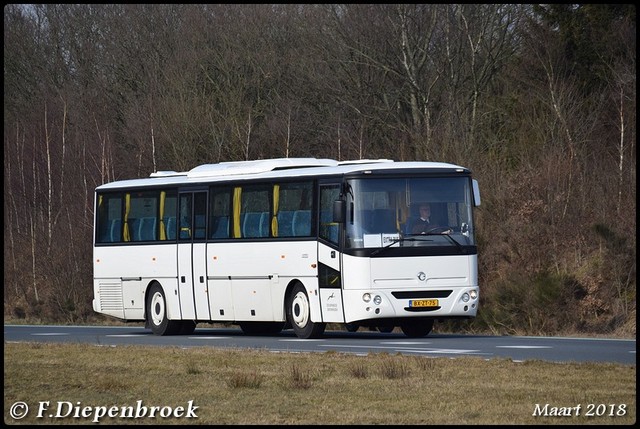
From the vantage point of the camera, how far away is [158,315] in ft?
105

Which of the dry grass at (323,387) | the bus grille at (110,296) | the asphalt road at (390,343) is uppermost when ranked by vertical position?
the bus grille at (110,296)

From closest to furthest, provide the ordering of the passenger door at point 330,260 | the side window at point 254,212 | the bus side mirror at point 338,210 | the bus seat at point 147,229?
1. the bus side mirror at point 338,210
2. the passenger door at point 330,260
3. the side window at point 254,212
4. the bus seat at point 147,229

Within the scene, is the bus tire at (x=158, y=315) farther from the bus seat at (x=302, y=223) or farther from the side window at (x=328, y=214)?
the side window at (x=328, y=214)

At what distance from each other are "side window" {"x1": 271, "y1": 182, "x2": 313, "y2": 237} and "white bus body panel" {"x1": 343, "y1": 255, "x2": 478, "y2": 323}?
161 centimetres

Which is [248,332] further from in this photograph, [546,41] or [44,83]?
[44,83]

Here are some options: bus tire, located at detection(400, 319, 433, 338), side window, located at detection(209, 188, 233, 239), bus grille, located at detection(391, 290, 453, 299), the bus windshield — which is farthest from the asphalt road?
side window, located at detection(209, 188, 233, 239)

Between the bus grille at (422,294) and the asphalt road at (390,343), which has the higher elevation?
the bus grille at (422,294)

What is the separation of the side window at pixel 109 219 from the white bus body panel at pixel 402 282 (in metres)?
7.85

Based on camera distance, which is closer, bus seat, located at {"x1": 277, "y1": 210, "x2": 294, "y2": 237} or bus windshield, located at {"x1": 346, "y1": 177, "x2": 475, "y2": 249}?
bus windshield, located at {"x1": 346, "y1": 177, "x2": 475, "y2": 249}

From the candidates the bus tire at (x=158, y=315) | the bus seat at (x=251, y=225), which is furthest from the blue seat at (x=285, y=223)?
the bus tire at (x=158, y=315)

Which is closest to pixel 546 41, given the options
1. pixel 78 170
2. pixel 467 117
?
pixel 467 117

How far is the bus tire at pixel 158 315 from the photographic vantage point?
31.6 meters

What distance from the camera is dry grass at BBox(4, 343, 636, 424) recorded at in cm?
1446

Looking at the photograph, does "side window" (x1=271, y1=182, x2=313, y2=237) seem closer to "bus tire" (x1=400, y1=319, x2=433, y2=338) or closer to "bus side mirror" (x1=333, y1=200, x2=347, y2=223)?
"bus side mirror" (x1=333, y1=200, x2=347, y2=223)
